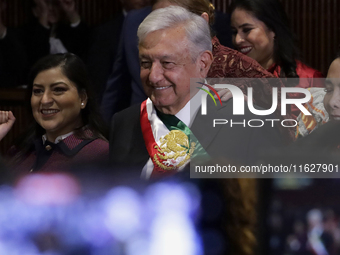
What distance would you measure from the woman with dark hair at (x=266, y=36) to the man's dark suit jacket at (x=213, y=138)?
668 mm

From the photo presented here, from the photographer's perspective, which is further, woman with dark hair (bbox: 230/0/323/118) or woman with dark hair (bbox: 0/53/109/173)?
woman with dark hair (bbox: 230/0/323/118)

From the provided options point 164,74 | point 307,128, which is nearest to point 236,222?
point 164,74

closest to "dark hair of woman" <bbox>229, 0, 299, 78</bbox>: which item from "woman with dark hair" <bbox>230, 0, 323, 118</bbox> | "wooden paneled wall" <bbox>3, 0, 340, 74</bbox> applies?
"woman with dark hair" <bbox>230, 0, 323, 118</bbox>

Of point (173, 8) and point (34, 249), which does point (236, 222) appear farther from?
point (173, 8)

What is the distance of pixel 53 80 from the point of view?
68.2 inches

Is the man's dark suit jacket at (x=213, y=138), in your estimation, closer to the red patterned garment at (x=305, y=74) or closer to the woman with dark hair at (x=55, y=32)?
the red patterned garment at (x=305, y=74)

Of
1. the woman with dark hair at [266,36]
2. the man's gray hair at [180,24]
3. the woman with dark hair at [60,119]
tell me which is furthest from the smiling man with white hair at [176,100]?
the woman with dark hair at [266,36]

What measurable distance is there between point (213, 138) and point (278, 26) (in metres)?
0.87

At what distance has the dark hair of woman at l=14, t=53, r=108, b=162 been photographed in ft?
5.76

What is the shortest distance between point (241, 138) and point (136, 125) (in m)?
0.31

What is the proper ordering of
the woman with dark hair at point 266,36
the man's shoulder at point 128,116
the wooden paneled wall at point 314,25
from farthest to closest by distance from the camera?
the wooden paneled wall at point 314,25 → the woman with dark hair at point 266,36 → the man's shoulder at point 128,116

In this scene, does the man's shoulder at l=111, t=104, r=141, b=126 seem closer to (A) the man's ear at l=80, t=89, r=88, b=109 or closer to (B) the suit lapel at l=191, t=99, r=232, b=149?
(B) the suit lapel at l=191, t=99, r=232, b=149

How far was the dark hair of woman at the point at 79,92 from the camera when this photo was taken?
1757mm

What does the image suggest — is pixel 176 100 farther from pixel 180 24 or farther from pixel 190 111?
pixel 180 24
